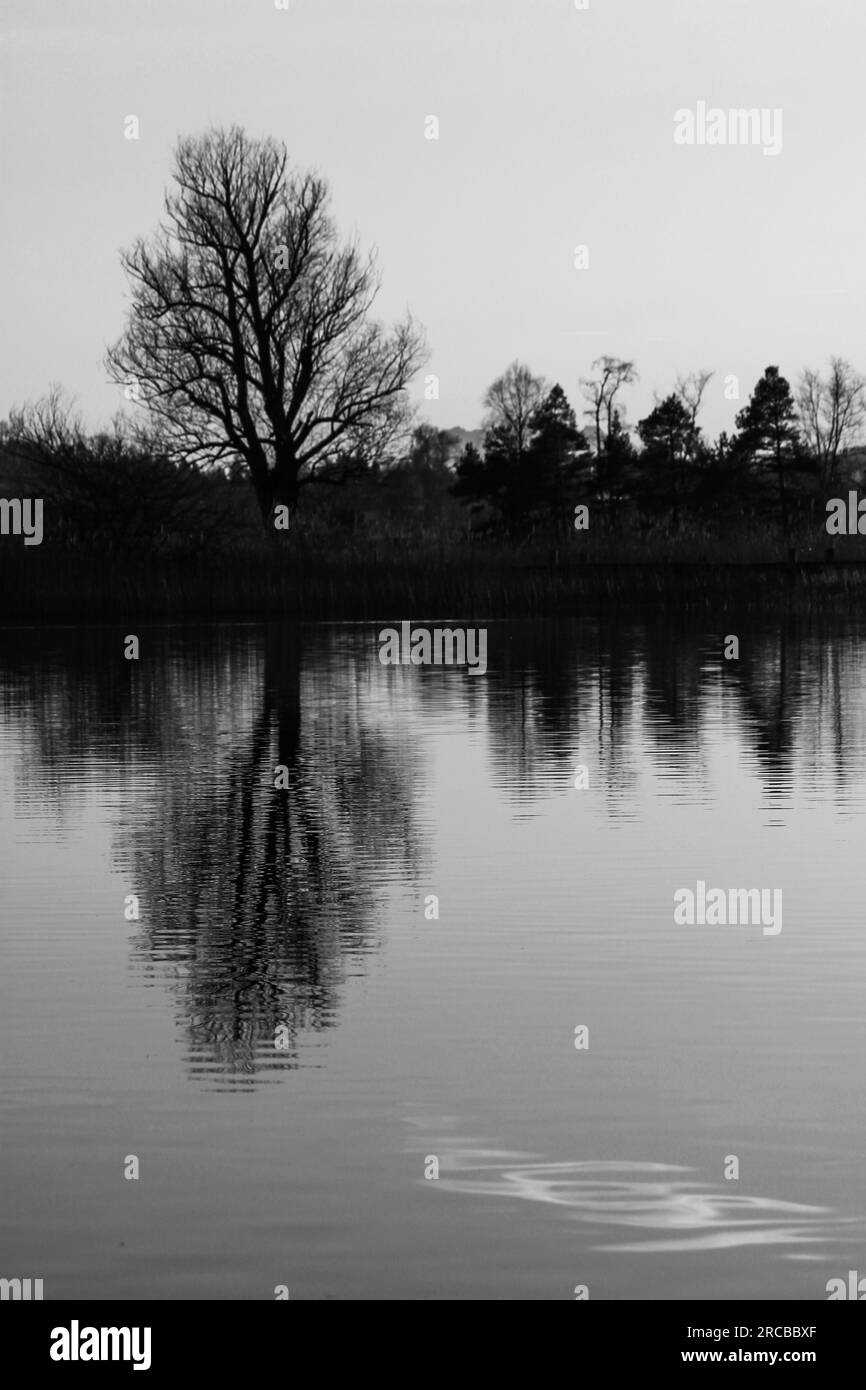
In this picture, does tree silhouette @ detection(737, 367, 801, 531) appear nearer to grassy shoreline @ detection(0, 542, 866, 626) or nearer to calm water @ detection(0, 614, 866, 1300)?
grassy shoreline @ detection(0, 542, 866, 626)

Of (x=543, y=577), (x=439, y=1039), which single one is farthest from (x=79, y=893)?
(x=543, y=577)

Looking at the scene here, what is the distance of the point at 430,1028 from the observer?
6914mm

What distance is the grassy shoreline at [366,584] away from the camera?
123ft

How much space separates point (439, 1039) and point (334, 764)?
28.2ft

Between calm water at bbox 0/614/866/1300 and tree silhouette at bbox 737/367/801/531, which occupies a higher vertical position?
tree silhouette at bbox 737/367/801/531

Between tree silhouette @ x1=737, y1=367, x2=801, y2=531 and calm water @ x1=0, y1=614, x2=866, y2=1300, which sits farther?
tree silhouette @ x1=737, y1=367, x2=801, y2=531

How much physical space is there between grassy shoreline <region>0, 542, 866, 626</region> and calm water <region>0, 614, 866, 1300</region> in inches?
865

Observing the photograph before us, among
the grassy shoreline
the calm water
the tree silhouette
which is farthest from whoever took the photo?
the tree silhouette

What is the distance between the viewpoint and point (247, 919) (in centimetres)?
890

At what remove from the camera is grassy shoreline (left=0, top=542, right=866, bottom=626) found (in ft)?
123

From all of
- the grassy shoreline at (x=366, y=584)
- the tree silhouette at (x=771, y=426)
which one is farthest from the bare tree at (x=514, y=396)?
the grassy shoreline at (x=366, y=584)

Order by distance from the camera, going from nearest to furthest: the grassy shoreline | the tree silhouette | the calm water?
the calm water → the grassy shoreline → the tree silhouette

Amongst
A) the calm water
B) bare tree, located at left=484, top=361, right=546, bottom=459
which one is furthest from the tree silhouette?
the calm water
